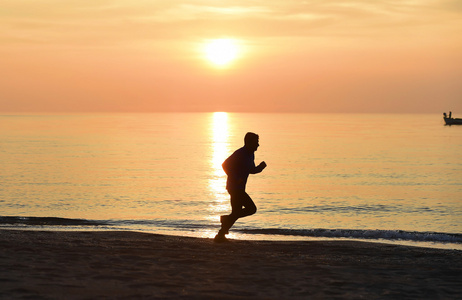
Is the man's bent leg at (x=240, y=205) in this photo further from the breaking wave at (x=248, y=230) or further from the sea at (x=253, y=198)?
the breaking wave at (x=248, y=230)

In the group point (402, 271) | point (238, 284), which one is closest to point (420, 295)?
point (402, 271)

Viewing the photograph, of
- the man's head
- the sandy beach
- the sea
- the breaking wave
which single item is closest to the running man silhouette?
the man's head

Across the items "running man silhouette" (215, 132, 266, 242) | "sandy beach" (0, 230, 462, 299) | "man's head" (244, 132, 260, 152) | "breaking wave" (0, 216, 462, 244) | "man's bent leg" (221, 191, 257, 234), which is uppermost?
"man's head" (244, 132, 260, 152)

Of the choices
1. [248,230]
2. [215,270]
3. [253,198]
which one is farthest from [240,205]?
[253,198]

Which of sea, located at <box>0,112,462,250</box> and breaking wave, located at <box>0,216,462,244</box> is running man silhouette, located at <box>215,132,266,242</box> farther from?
breaking wave, located at <box>0,216,462,244</box>

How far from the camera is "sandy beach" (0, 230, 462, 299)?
23.3ft

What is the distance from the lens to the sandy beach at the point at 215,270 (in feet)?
23.3

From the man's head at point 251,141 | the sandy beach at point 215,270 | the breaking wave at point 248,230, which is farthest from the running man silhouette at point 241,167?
the breaking wave at point 248,230

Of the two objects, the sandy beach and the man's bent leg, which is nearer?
the sandy beach

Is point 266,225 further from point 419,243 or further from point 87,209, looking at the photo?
point 87,209

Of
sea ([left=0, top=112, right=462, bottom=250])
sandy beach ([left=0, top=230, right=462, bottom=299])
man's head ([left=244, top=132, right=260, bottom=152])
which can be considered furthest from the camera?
sea ([left=0, top=112, right=462, bottom=250])

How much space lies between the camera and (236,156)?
10.4 meters

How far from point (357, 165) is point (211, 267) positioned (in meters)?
35.6

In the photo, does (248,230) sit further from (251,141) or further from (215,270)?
(215,270)
